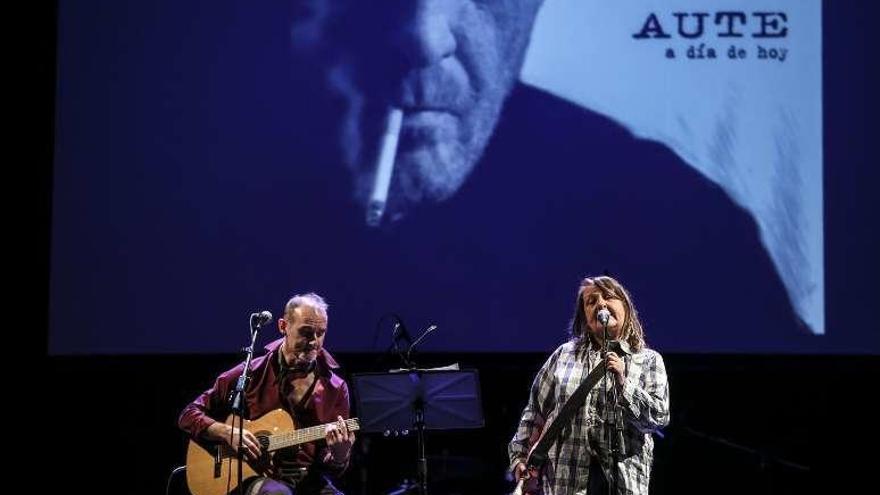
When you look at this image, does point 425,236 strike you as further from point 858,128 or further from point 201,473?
point 858,128

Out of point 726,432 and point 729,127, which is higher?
point 729,127

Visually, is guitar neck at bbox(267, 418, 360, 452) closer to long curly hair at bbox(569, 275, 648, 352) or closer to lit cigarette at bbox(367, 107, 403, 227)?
long curly hair at bbox(569, 275, 648, 352)

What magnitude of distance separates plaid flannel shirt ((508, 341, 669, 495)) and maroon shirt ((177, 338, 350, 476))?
125 cm

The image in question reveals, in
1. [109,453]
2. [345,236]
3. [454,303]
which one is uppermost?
[345,236]

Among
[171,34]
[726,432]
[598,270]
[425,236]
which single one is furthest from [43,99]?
[726,432]

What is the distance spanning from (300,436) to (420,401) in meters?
0.74

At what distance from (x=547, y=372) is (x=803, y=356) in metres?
2.35

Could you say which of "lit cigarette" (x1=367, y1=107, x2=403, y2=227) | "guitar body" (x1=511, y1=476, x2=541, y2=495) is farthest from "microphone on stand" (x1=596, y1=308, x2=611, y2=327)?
"lit cigarette" (x1=367, y1=107, x2=403, y2=227)

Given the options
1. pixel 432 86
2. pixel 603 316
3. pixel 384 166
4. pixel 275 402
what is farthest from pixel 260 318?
pixel 432 86

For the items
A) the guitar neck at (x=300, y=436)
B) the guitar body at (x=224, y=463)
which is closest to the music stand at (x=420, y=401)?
the guitar neck at (x=300, y=436)

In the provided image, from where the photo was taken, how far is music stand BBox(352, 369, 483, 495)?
15.3 feet

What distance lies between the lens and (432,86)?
20.7 ft

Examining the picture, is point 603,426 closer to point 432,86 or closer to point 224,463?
point 224,463

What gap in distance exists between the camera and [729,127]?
6145 millimetres
